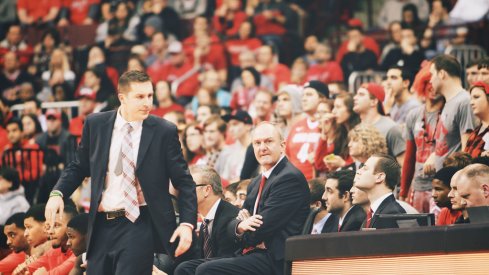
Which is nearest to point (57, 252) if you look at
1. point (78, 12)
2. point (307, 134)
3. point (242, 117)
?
point (307, 134)

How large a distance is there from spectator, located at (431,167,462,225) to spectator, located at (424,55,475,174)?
924mm

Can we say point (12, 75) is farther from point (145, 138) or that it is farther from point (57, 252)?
point (145, 138)

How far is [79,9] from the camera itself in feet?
76.3

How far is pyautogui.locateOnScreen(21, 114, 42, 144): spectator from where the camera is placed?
657 inches

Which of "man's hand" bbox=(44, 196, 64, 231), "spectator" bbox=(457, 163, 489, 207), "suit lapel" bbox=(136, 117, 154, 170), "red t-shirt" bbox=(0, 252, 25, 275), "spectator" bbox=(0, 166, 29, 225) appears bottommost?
"red t-shirt" bbox=(0, 252, 25, 275)

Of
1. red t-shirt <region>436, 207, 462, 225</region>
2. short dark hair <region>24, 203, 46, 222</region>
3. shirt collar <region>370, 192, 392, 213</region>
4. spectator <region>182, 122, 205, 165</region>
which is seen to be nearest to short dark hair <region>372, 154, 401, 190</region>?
shirt collar <region>370, 192, 392, 213</region>

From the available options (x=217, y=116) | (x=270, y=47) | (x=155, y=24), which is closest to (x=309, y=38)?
(x=270, y=47)

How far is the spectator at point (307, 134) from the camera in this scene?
12.5 meters

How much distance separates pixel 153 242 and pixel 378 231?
1727mm

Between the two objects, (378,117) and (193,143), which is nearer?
(378,117)

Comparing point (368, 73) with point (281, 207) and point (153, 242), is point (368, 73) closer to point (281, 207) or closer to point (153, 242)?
point (281, 207)

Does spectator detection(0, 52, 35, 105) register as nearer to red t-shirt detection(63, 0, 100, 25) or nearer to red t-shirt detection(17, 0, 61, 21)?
red t-shirt detection(63, 0, 100, 25)

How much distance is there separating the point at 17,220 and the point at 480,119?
5.23m

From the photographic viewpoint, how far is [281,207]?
9266mm
